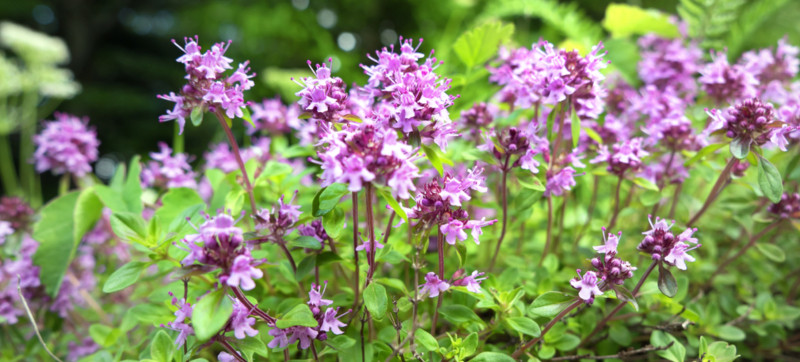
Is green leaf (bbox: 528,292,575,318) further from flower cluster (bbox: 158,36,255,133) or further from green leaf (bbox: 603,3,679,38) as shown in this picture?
green leaf (bbox: 603,3,679,38)

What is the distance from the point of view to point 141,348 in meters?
1.21

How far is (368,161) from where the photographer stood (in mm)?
748

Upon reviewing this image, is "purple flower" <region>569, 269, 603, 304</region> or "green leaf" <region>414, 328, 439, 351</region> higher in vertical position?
"purple flower" <region>569, 269, 603, 304</region>

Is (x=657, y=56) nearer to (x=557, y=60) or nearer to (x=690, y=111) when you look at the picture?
(x=690, y=111)

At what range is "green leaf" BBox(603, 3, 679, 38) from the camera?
170 cm

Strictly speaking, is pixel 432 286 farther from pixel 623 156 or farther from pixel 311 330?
pixel 623 156

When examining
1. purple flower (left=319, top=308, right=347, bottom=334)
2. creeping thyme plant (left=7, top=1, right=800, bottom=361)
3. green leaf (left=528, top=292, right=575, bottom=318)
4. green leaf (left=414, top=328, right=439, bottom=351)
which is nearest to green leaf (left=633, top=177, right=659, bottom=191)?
creeping thyme plant (left=7, top=1, right=800, bottom=361)

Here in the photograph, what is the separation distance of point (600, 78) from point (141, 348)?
118 centimetres

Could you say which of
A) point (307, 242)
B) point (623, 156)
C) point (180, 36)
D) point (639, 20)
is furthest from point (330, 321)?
point (180, 36)

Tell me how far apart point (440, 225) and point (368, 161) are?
192mm

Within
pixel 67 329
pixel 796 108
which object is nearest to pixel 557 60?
pixel 796 108

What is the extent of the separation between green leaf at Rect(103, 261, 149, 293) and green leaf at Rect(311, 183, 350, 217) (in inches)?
12.1

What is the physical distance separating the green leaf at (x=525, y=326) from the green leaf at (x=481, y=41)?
0.72 meters

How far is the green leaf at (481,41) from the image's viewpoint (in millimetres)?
1325
